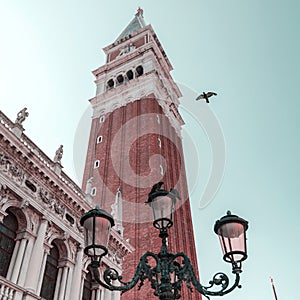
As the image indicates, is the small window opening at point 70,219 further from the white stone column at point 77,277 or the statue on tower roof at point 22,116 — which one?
the statue on tower roof at point 22,116

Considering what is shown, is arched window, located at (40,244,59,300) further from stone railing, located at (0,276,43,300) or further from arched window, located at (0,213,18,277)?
arched window, located at (0,213,18,277)

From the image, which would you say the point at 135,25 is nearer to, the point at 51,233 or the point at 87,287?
the point at 87,287

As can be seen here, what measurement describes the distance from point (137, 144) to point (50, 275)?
1820 cm

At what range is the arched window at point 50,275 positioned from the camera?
12.4m

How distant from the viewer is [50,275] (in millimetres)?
12844

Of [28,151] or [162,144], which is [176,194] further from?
[162,144]

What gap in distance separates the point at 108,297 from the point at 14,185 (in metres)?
6.60

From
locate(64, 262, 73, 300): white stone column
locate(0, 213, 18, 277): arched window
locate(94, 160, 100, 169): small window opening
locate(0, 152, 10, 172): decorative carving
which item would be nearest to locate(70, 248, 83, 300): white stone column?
locate(64, 262, 73, 300): white stone column

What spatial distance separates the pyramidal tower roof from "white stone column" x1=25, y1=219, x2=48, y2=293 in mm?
35626

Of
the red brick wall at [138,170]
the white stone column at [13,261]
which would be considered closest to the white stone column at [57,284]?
the white stone column at [13,261]

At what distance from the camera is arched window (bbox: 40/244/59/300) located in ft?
40.6

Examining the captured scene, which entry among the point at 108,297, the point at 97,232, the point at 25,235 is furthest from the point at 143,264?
the point at 108,297

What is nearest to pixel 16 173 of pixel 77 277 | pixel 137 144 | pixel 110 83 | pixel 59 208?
pixel 59 208

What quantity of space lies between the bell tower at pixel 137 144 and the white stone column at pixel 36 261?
6.92 metres
